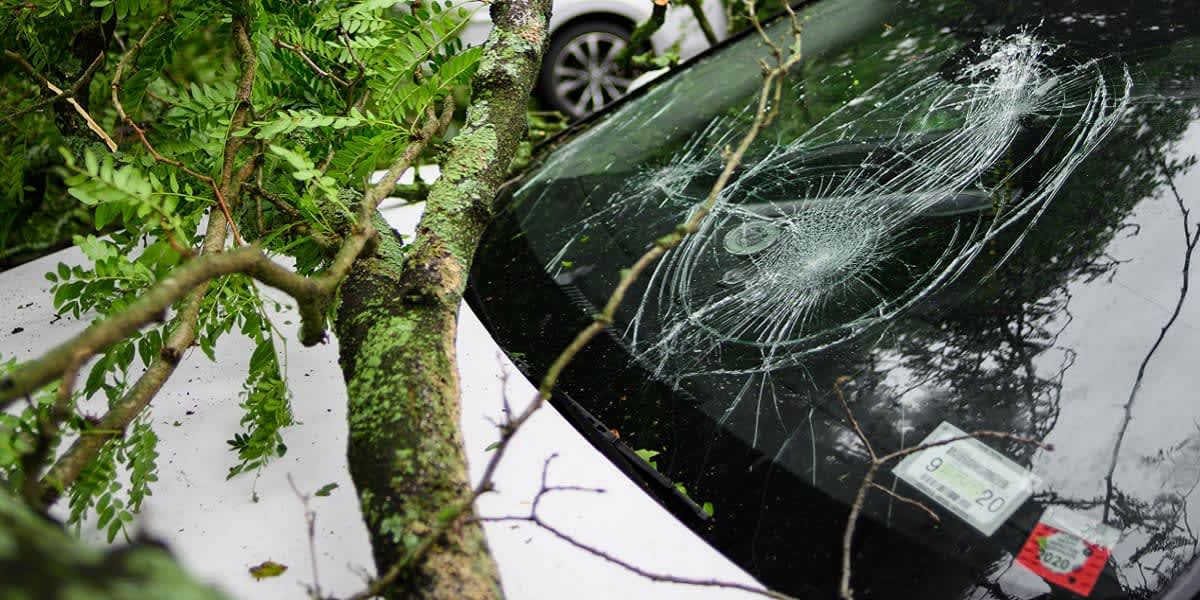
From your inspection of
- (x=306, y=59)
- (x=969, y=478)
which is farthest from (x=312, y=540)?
(x=306, y=59)

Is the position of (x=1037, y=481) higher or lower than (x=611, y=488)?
lower

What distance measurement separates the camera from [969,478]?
1.42 m

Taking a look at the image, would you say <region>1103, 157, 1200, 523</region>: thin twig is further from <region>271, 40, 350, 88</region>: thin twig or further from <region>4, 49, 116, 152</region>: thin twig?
<region>4, 49, 116, 152</region>: thin twig

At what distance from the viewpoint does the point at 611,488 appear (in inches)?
60.0

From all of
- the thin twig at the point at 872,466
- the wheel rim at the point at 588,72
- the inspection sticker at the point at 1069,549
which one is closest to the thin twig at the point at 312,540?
the thin twig at the point at 872,466

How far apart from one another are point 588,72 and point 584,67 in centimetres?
3

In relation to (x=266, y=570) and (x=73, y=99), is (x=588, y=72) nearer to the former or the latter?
(x=73, y=99)

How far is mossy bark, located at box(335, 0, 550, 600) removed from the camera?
120cm

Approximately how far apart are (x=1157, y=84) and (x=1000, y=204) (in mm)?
385

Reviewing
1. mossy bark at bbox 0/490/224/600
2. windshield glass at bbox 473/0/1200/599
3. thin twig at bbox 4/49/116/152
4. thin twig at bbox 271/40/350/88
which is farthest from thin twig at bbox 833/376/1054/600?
thin twig at bbox 4/49/116/152

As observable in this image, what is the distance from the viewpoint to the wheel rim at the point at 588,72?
527 cm

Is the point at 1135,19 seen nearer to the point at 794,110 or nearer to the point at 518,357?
the point at 794,110

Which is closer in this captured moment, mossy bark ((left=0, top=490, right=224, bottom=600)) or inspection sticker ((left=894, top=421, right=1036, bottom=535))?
mossy bark ((left=0, top=490, right=224, bottom=600))

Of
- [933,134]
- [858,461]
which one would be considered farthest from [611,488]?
[933,134]
